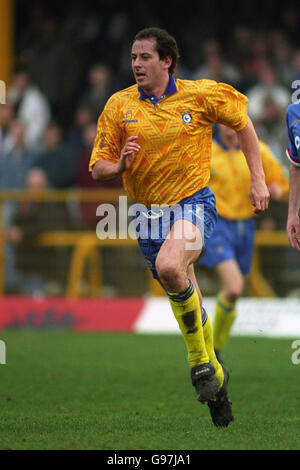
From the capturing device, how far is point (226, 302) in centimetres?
927

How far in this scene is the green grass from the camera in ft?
18.8

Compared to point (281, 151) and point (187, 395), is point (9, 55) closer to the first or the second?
point (281, 151)

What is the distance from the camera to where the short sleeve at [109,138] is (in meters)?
6.65

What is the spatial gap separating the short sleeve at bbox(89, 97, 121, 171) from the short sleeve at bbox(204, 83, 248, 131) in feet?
2.14

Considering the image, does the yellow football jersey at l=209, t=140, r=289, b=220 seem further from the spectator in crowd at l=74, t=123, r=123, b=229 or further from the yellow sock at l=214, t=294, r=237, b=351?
the spectator in crowd at l=74, t=123, r=123, b=229

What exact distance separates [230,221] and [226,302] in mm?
858

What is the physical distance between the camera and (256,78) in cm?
1507

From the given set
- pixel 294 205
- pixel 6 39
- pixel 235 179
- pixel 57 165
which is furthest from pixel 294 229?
pixel 6 39

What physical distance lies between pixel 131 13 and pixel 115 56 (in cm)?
153

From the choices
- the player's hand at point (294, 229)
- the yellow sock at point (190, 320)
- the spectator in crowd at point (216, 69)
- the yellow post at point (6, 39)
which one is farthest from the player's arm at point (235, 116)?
the yellow post at point (6, 39)

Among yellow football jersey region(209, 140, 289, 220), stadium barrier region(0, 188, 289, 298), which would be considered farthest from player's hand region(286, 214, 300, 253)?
stadium barrier region(0, 188, 289, 298)

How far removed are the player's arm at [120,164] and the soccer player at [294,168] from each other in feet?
3.58

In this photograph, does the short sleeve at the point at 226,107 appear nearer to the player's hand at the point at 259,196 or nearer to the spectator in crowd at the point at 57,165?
the player's hand at the point at 259,196
